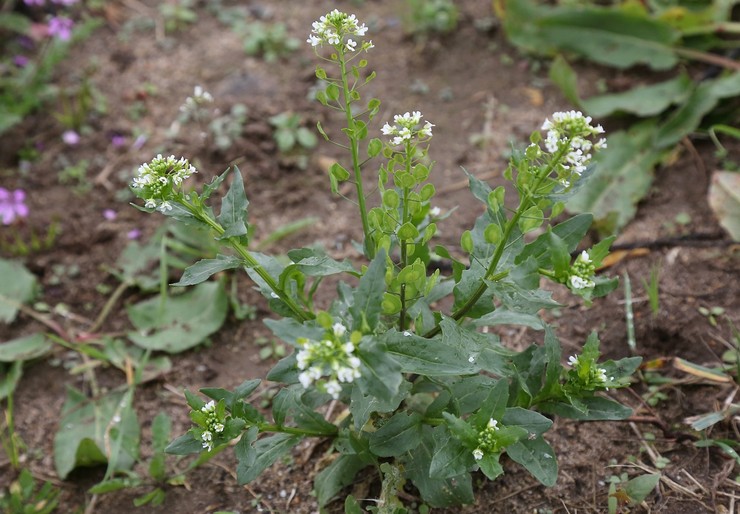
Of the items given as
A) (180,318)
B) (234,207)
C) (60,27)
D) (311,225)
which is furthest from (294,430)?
(60,27)

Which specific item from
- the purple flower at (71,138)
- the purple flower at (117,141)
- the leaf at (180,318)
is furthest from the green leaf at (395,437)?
the purple flower at (71,138)

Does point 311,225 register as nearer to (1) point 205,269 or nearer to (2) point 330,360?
(1) point 205,269

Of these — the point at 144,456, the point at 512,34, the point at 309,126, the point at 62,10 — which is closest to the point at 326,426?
the point at 144,456

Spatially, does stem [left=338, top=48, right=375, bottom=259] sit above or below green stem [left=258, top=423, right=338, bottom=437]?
above

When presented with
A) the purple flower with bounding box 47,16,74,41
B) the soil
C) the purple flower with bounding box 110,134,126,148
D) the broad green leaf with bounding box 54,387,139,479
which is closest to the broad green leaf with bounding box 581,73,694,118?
the soil

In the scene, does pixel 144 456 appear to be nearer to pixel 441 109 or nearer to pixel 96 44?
pixel 441 109

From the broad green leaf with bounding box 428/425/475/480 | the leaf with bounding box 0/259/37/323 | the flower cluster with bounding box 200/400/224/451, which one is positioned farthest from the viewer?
the leaf with bounding box 0/259/37/323

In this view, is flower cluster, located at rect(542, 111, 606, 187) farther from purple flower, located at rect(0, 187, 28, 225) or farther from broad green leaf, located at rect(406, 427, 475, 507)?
purple flower, located at rect(0, 187, 28, 225)

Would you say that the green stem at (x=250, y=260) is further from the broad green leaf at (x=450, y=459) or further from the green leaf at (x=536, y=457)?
the green leaf at (x=536, y=457)
